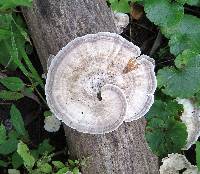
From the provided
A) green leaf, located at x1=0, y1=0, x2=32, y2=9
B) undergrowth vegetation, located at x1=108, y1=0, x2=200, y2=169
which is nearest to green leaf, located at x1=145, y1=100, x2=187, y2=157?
undergrowth vegetation, located at x1=108, y1=0, x2=200, y2=169

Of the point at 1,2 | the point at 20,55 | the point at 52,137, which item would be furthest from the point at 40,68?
the point at 1,2

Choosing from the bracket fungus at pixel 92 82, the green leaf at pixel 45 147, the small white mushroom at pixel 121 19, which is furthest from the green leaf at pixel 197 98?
the green leaf at pixel 45 147

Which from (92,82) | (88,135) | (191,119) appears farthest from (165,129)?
(92,82)

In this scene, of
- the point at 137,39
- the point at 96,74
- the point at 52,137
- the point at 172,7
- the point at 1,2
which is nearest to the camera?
the point at 96,74

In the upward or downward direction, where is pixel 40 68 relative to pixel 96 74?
downward

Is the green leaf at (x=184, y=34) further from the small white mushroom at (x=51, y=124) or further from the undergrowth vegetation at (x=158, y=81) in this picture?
the small white mushroom at (x=51, y=124)

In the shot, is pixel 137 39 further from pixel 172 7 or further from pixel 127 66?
pixel 127 66

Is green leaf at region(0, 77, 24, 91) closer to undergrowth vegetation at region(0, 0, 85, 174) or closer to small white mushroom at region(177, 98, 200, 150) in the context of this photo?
undergrowth vegetation at region(0, 0, 85, 174)
